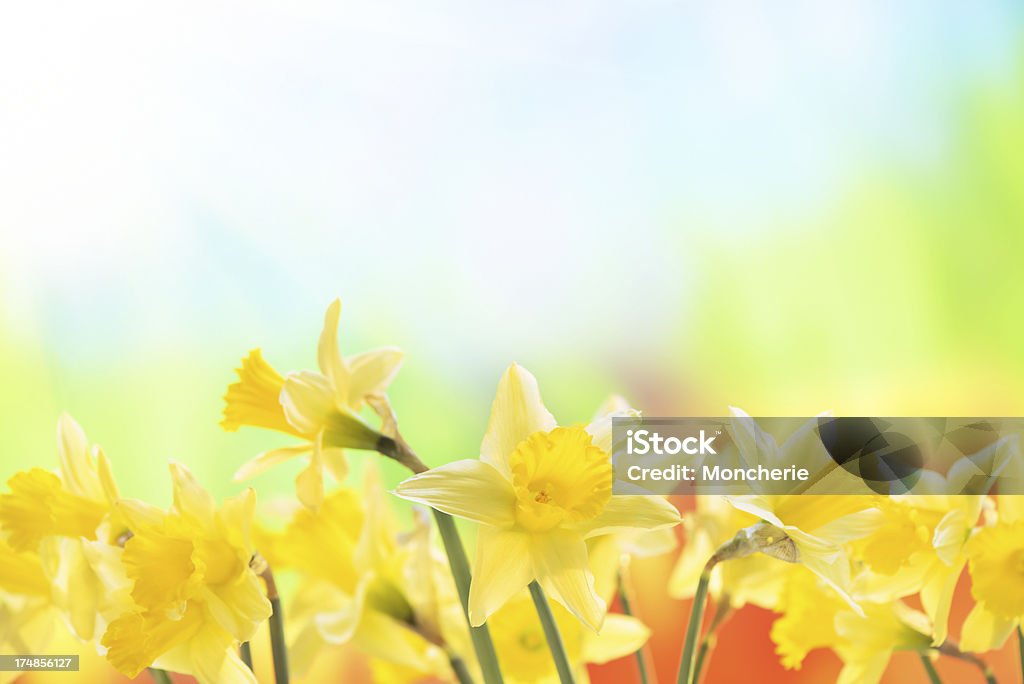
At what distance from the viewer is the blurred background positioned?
38.2 inches

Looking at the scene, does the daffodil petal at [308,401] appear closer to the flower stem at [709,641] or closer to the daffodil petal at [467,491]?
the daffodil petal at [467,491]

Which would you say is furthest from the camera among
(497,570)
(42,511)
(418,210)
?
(418,210)

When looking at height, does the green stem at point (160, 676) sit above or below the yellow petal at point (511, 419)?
below

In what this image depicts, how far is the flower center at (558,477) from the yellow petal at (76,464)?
276mm

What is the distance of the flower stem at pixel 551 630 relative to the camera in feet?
1.43

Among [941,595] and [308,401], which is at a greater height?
[308,401]

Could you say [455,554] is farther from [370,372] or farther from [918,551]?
[918,551]

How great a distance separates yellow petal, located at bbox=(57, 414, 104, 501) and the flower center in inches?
10.9

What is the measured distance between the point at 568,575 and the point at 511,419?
0.27 feet

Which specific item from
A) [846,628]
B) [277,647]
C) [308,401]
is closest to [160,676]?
[277,647]

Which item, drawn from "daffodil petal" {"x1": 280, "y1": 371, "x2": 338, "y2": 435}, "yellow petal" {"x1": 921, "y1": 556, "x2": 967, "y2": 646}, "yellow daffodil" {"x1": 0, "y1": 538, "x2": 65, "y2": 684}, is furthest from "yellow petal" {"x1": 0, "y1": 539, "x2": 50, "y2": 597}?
"yellow petal" {"x1": 921, "y1": 556, "x2": 967, "y2": 646}

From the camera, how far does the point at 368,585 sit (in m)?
0.55

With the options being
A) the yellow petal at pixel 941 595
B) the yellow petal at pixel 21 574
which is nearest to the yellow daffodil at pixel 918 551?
the yellow petal at pixel 941 595

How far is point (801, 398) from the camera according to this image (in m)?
0.97
